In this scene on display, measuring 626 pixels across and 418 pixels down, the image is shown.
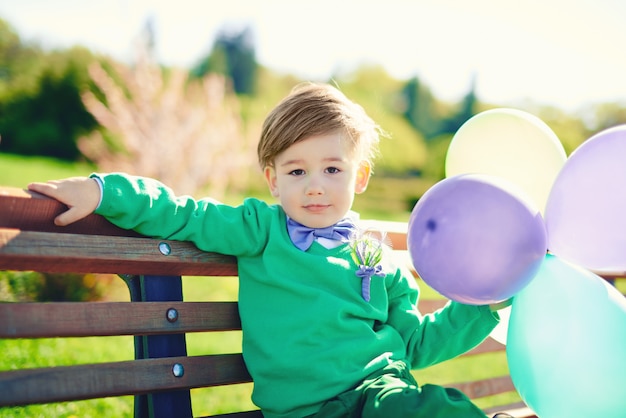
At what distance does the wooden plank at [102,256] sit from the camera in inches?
67.1

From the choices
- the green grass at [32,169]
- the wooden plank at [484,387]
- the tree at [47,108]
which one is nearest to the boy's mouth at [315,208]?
the wooden plank at [484,387]

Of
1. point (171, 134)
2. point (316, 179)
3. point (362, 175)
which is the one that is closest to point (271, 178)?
point (316, 179)

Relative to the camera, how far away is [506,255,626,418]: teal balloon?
1.76 meters

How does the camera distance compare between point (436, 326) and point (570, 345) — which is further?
point (436, 326)

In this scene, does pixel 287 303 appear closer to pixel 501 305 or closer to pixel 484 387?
pixel 501 305

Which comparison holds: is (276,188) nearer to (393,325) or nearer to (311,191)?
(311,191)

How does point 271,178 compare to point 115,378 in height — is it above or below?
above

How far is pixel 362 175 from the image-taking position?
2.37 meters

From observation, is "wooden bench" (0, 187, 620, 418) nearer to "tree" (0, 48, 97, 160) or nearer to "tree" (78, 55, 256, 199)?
"tree" (78, 55, 256, 199)

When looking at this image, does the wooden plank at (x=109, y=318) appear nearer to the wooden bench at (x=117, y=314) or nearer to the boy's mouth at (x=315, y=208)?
the wooden bench at (x=117, y=314)

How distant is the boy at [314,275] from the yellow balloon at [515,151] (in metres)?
0.37

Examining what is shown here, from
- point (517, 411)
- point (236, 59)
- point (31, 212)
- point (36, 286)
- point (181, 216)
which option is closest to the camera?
point (31, 212)

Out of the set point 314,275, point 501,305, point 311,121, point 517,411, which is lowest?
point 517,411

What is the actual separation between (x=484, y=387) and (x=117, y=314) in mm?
2115
